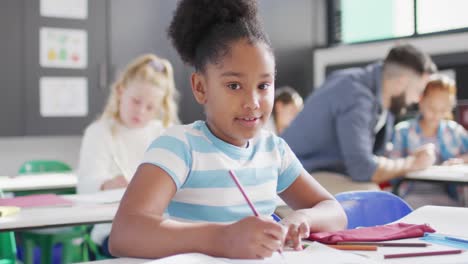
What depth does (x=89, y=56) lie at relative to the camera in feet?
16.2

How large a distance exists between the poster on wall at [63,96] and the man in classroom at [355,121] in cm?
245

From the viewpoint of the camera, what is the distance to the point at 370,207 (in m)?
1.54

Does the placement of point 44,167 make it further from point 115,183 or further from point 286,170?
point 286,170

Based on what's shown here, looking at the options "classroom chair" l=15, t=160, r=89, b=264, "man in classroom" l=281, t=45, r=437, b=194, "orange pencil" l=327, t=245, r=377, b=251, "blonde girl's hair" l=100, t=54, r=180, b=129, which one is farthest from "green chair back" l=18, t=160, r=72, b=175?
"orange pencil" l=327, t=245, r=377, b=251

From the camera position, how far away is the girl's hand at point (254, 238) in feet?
3.03

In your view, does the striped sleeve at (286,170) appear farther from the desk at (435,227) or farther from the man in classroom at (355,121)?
the man in classroom at (355,121)

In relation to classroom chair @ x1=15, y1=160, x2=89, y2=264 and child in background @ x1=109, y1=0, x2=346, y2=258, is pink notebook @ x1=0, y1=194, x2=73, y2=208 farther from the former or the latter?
child in background @ x1=109, y1=0, x2=346, y2=258

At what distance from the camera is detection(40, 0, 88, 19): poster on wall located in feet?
15.5

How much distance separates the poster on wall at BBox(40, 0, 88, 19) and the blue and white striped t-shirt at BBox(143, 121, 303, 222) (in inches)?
151

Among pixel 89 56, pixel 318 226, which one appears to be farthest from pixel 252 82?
pixel 89 56

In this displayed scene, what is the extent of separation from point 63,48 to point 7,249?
294 cm

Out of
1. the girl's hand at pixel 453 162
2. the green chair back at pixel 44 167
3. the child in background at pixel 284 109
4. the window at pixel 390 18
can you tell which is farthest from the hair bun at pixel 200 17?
the window at pixel 390 18

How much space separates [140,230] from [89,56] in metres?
4.11

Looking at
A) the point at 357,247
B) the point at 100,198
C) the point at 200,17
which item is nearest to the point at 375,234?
the point at 357,247
